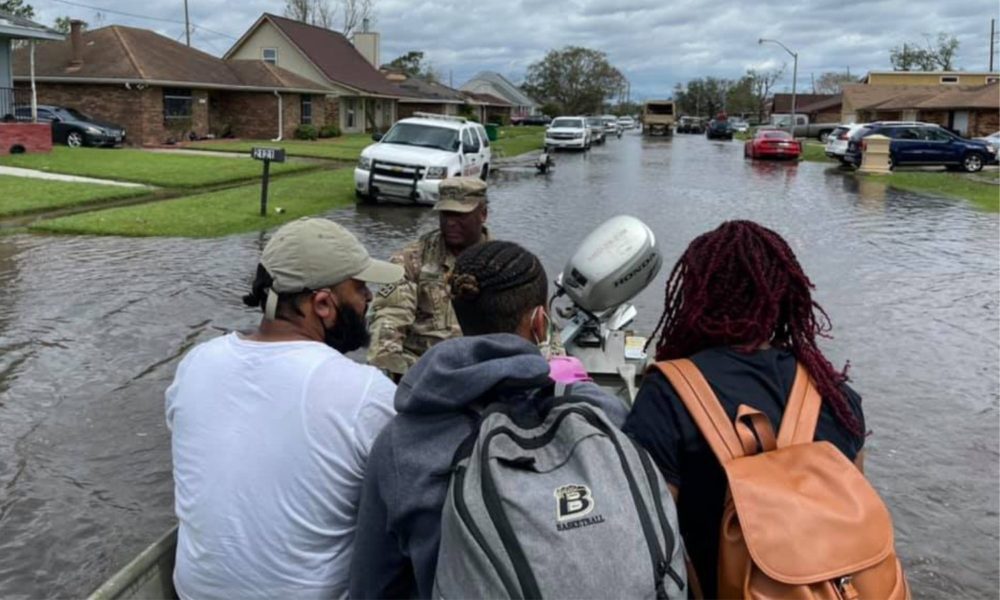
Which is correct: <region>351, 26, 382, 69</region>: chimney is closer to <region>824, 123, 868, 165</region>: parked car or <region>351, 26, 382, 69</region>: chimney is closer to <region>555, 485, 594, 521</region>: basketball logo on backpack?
<region>824, 123, 868, 165</region>: parked car

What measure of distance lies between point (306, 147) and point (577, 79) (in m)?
93.3

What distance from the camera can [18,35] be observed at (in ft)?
85.6

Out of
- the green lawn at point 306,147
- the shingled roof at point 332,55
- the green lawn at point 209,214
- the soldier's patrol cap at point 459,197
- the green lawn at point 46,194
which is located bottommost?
the green lawn at point 209,214

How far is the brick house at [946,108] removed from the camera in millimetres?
54656

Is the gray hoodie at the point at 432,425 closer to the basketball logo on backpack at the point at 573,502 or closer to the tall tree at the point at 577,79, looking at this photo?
the basketball logo on backpack at the point at 573,502

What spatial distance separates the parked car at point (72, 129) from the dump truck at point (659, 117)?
5104 centimetres

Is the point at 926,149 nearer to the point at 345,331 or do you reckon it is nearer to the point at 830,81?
the point at 345,331

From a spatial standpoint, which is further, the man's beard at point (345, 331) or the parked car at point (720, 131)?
the parked car at point (720, 131)

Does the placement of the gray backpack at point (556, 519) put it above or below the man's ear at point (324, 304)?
below

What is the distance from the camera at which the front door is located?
5581 centimetres

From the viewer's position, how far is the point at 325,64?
167 feet

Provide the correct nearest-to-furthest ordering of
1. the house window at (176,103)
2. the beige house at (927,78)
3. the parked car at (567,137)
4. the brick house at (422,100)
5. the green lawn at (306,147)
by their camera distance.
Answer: the green lawn at (306,147)
the house window at (176,103)
the parked car at (567,137)
the brick house at (422,100)
the beige house at (927,78)

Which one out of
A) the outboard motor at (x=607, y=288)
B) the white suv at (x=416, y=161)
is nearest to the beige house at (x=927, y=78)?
the white suv at (x=416, y=161)

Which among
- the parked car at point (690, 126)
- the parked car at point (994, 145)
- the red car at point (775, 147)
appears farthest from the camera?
the parked car at point (690, 126)
